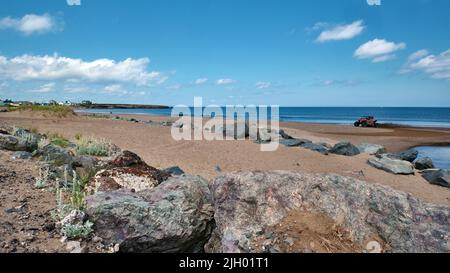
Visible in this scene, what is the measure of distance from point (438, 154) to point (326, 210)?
20.3 metres

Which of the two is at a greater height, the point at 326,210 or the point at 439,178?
the point at 326,210

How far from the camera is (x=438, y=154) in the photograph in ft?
72.6

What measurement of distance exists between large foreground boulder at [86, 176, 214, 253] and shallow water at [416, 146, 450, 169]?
16.1m

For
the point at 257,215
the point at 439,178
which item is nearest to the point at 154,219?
the point at 257,215

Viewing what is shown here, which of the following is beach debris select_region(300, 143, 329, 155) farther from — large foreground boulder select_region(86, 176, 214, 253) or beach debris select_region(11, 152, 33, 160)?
large foreground boulder select_region(86, 176, 214, 253)

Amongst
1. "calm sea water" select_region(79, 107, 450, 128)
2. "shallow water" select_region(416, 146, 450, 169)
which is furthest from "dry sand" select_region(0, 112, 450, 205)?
"calm sea water" select_region(79, 107, 450, 128)

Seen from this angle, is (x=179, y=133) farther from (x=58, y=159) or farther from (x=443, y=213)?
(x=443, y=213)

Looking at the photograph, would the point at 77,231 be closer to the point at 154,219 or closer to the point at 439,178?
the point at 154,219

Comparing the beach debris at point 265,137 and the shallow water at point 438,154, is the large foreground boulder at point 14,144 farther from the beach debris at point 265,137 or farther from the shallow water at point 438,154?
the shallow water at point 438,154

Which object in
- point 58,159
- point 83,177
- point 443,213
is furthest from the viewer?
point 58,159

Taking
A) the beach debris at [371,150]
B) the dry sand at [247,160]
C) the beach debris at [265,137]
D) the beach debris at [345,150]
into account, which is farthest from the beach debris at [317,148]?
the beach debris at [371,150]

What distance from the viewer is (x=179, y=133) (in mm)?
23391
